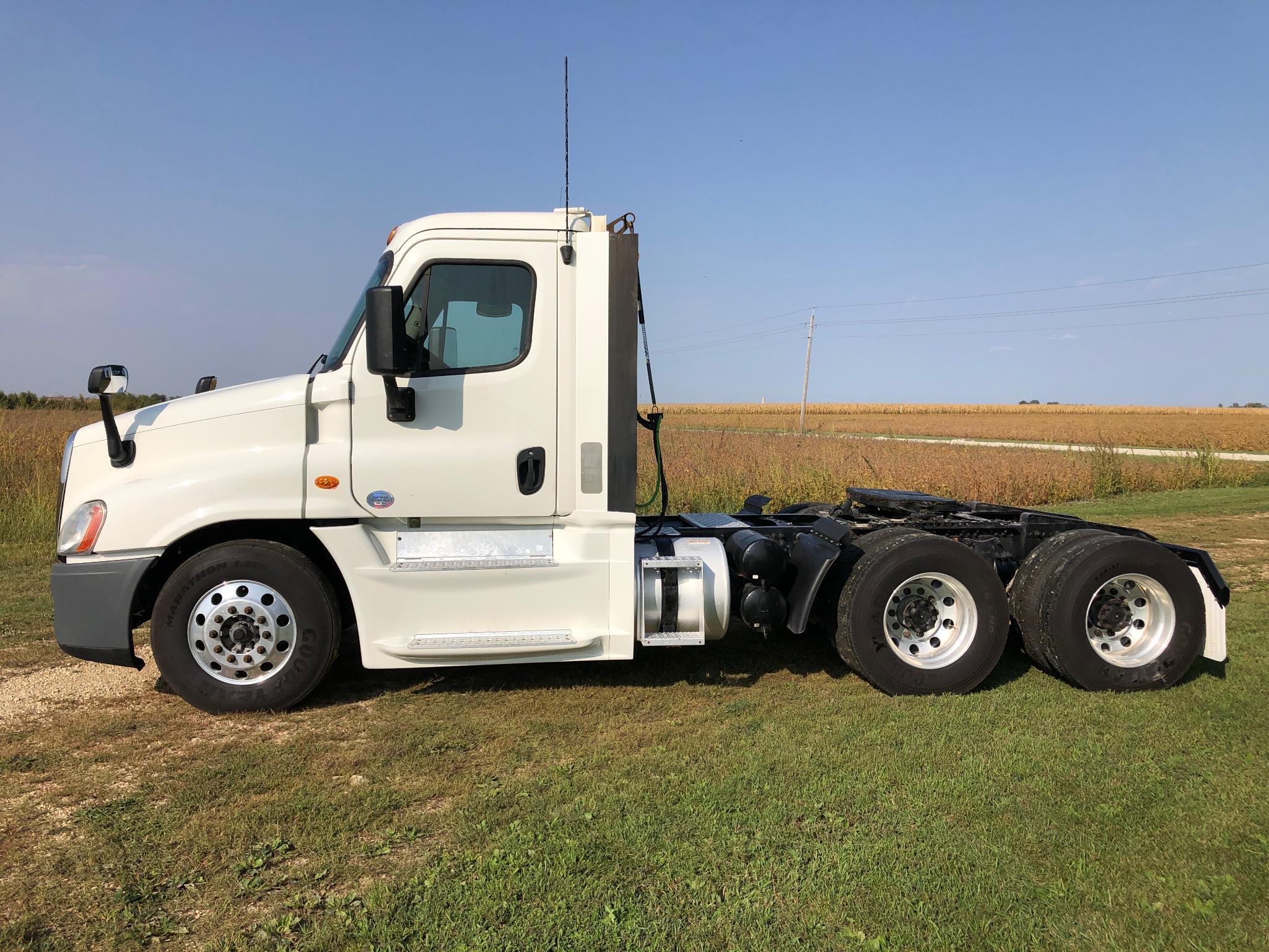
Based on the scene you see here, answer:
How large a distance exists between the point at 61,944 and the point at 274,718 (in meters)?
2.21

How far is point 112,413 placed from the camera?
4945 mm

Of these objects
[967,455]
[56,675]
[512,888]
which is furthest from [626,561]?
[967,455]

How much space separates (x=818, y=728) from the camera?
4789 millimetres

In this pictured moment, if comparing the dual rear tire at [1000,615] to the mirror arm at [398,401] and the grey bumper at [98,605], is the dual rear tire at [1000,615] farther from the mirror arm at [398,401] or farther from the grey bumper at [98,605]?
the grey bumper at [98,605]

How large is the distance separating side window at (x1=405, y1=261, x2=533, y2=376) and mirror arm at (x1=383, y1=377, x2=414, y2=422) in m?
0.20

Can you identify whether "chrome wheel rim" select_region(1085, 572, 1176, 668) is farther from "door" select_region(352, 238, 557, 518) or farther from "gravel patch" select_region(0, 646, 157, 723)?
"gravel patch" select_region(0, 646, 157, 723)

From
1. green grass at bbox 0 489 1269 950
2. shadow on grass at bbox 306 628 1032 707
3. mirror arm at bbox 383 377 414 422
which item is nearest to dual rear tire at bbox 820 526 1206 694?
green grass at bbox 0 489 1269 950

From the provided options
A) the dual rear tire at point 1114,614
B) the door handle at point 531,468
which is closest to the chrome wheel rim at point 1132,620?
the dual rear tire at point 1114,614

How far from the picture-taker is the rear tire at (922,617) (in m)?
5.36

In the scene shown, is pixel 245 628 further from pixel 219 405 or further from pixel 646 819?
pixel 646 819

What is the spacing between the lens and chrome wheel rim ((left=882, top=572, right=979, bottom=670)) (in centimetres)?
546

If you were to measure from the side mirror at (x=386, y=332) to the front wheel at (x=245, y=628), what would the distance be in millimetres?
1298

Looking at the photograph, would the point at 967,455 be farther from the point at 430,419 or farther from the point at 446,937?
the point at 446,937

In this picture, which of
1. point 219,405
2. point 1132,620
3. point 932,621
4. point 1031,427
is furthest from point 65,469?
point 1031,427
